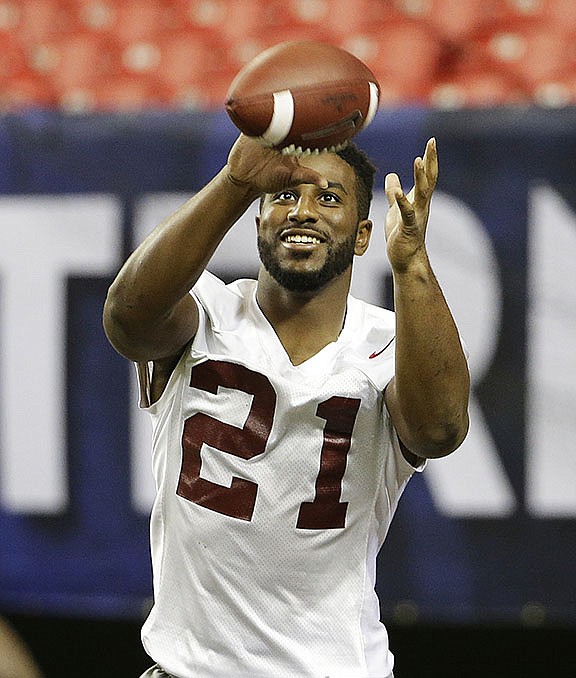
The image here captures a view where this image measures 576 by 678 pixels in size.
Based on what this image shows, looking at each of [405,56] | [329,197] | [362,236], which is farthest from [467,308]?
[405,56]

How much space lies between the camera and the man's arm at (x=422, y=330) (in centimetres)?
152

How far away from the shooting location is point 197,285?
5.75 feet

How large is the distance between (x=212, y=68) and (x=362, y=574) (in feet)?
8.59

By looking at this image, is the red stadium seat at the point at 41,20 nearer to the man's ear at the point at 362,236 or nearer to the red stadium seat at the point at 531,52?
the red stadium seat at the point at 531,52

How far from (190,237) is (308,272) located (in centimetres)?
25

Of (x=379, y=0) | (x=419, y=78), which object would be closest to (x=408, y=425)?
(x=419, y=78)

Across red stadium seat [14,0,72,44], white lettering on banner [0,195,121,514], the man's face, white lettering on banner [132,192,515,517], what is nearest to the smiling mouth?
the man's face

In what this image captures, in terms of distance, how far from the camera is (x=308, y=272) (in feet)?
5.50

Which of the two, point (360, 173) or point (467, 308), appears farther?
point (467, 308)

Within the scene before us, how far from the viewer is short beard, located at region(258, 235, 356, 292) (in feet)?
5.51

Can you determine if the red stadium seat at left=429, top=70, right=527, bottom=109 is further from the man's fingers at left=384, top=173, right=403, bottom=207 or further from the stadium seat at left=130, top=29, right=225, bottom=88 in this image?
the man's fingers at left=384, top=173, right=403, bottom=207

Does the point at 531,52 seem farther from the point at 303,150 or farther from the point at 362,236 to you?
the point at 303,150

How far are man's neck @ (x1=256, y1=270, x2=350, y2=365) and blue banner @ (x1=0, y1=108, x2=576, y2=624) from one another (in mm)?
836

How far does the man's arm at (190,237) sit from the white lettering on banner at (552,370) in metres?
1.11
